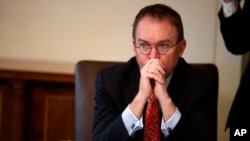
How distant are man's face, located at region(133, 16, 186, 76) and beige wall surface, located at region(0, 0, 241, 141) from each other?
1097mm

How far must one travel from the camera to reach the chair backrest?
1.48m

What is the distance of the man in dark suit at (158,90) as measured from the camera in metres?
1.20

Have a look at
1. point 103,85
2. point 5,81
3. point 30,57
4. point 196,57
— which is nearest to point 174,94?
point 103,85

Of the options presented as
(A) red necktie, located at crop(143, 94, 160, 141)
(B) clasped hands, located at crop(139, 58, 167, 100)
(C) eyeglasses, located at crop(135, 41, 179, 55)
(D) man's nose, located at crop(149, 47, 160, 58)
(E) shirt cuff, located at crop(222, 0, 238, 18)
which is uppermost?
(E) shirt cuff, located at crop(222, 0, 238, 18)

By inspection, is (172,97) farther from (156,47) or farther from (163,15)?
(163,15)

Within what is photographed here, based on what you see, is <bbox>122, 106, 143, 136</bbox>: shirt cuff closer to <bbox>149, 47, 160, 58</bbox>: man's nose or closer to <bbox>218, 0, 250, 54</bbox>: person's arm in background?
<bbox>149, 47, 160, 58</bbox>: man's nose

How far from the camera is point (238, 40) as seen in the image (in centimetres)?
109

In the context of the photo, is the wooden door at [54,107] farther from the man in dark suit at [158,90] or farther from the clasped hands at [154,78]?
the clasped hands at [154,78]

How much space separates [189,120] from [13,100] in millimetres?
1200

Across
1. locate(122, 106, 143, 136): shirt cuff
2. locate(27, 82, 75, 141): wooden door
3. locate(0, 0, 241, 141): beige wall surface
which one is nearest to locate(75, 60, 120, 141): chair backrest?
locate(122, 106, 143, 136): shirt cuff

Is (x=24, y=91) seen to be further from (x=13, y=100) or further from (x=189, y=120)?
(x=189, y=120)

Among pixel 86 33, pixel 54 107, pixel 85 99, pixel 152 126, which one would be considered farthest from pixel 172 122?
pixel 86 33

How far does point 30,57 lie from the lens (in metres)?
2.47

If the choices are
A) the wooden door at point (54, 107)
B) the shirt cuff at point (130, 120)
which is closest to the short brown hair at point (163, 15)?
the shirt cuff at point (130, 120)
